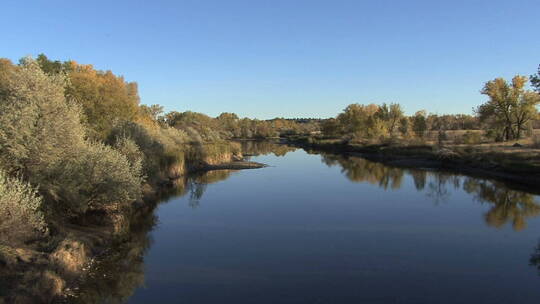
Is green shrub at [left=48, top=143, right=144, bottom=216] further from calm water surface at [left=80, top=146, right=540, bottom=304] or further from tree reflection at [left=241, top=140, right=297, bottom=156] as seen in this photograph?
tree reflection at [left=241, top=140, right=297, bottom=156]

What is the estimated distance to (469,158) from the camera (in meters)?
46.0

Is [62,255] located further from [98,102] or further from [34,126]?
[98,102]

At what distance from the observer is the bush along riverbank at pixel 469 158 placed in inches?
Answer: 1471

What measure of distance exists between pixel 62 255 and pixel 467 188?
108 feet

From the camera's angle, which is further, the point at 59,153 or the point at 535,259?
the point at 59,153

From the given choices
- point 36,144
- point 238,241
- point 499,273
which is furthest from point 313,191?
point 36,144

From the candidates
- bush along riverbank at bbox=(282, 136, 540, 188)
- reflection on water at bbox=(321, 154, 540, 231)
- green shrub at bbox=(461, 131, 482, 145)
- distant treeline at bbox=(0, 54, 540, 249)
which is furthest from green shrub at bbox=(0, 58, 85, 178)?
green shrub at bbox=(461, 131, 482, 145)

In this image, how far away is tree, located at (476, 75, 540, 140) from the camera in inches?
2192

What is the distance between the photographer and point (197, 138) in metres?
61.0

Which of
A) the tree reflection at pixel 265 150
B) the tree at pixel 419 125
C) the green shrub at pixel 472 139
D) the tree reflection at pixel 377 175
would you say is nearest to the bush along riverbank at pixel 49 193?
the tree reflection at pixel 377 175

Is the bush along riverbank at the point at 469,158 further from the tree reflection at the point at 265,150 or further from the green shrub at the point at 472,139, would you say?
the tree reflection at the point at 265,150

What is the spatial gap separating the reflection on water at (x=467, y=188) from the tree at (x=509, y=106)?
21792 mm

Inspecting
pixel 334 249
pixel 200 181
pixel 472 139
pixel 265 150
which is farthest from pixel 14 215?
pixel 265 150

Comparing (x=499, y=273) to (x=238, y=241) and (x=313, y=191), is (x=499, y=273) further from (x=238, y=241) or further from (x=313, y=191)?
(x=313, y=191)
